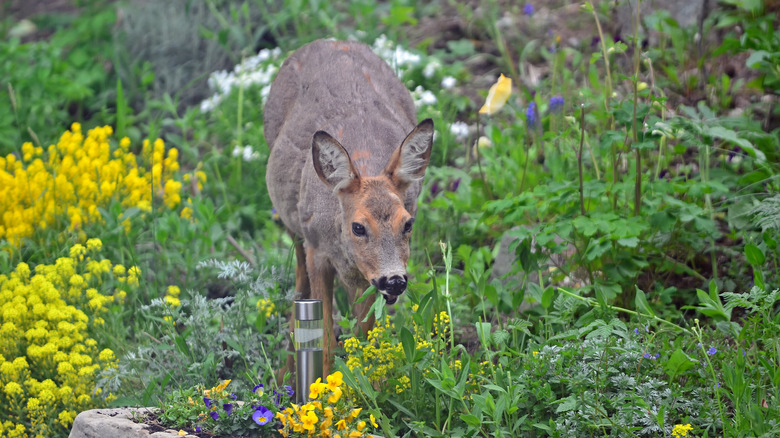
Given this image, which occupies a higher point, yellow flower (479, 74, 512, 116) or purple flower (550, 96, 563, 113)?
yellow flower (479, 74, 512, 116)

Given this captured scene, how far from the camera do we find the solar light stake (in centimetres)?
346

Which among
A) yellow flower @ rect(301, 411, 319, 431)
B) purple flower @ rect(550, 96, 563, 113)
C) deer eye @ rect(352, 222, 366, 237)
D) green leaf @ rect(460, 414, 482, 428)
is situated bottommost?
yellow flower @ rect(301, 411, 319, 431)

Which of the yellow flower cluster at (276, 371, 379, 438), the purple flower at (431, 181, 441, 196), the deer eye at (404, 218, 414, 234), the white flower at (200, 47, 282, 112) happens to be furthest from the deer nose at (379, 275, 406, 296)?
the white flower at (200, 47, 282, 112)

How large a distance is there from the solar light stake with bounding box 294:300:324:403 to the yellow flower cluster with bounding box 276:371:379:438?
203 millimetres

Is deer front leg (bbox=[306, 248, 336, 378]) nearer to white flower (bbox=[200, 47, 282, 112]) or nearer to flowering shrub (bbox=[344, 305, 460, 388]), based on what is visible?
flowering shrub (bbox=[344, 305, 460, 388])

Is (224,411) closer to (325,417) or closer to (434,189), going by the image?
(325,417)

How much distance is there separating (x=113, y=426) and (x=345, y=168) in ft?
4.67

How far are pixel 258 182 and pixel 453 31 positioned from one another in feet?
9.57

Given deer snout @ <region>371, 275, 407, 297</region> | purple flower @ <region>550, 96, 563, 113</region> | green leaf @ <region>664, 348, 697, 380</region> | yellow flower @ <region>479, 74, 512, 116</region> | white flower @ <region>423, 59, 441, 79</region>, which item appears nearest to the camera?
green leaf @ <region>664, 348, 697, 380</region>

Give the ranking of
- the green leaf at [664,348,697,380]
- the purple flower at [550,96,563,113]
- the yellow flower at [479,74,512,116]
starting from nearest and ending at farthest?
the green leaf at [664,348,697,380]
the yellow flower at [479,74,512,116]
the purple flower at [550,96,563,113]

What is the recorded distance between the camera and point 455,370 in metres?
3.57

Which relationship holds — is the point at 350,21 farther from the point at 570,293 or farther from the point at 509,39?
the point at 570,293

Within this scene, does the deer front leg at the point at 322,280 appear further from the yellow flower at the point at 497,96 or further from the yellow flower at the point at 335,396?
the yellow flower at the point at 497,96

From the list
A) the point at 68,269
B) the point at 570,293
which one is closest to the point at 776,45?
the point at 570,293
